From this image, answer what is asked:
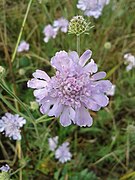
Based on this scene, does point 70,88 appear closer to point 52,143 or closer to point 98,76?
point 98,76

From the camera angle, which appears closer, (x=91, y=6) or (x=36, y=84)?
(x=36, y=84)

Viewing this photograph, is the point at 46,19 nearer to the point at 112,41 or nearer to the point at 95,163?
the point at 112,41

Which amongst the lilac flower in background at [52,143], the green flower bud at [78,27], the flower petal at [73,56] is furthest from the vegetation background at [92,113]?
the flower petal at [73,56]

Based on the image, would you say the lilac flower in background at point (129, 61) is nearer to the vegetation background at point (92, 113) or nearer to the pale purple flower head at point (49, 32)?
the vegetation background at point (92, 113)

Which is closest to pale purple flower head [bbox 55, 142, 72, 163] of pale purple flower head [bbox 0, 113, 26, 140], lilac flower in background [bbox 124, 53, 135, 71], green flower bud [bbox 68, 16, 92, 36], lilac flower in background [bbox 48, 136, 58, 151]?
lilac flower in background [bbox 48, 136, 58, 151]

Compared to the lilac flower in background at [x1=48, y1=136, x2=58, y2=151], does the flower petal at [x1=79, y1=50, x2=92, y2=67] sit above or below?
above

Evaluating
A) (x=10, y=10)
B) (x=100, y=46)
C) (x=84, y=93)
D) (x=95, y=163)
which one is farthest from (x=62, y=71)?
(x=10, y=10)

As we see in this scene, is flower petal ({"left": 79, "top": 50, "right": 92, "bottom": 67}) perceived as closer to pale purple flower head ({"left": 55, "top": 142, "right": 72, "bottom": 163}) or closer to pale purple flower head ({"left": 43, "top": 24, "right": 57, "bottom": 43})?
pale purple flower head ({"left": 55, "top": 142, "right": 72, "bottom": 163})

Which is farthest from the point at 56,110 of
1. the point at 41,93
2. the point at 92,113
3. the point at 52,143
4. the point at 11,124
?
the point at 92,113
